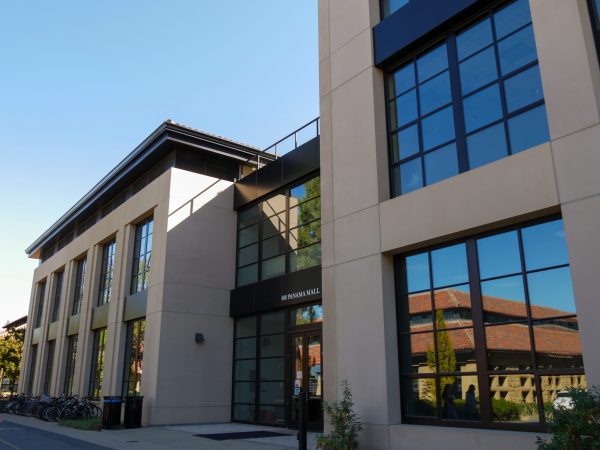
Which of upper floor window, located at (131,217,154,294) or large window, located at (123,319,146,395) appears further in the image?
upper floor window, located at (131,217,154,294)

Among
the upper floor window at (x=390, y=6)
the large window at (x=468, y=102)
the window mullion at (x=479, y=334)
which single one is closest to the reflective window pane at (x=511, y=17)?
the large window at (x=468, y=102)

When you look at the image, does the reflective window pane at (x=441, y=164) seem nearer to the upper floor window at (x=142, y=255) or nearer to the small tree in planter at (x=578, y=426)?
the small tree in planter at (x=578, y=426)

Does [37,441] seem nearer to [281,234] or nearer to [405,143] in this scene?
[281,234]

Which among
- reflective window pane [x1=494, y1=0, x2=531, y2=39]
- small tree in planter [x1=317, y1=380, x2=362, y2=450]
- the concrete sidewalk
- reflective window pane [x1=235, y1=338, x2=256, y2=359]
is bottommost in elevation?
the concrete sidewalk

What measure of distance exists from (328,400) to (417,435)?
2.34 metres

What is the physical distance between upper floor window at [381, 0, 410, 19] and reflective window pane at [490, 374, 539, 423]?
7.91 metres

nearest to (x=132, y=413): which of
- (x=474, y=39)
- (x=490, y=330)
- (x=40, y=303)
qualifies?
(x=490, y=330)

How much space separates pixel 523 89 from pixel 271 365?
10.5 meters

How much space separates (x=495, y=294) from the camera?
8695 mm

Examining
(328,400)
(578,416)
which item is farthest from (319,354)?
(578,416)

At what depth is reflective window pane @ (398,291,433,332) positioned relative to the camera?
9727 millimetres

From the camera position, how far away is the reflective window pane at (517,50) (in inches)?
353

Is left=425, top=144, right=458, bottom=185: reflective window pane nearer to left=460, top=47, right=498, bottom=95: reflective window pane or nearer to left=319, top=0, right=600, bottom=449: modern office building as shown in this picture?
left=319, top=0, right=600, bottom=449: modern office building

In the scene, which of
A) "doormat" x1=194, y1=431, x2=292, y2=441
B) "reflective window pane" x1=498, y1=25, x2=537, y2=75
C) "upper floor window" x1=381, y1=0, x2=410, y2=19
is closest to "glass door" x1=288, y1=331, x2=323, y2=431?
"doormat" x1=194, y1=431, x2=292, y2=441
